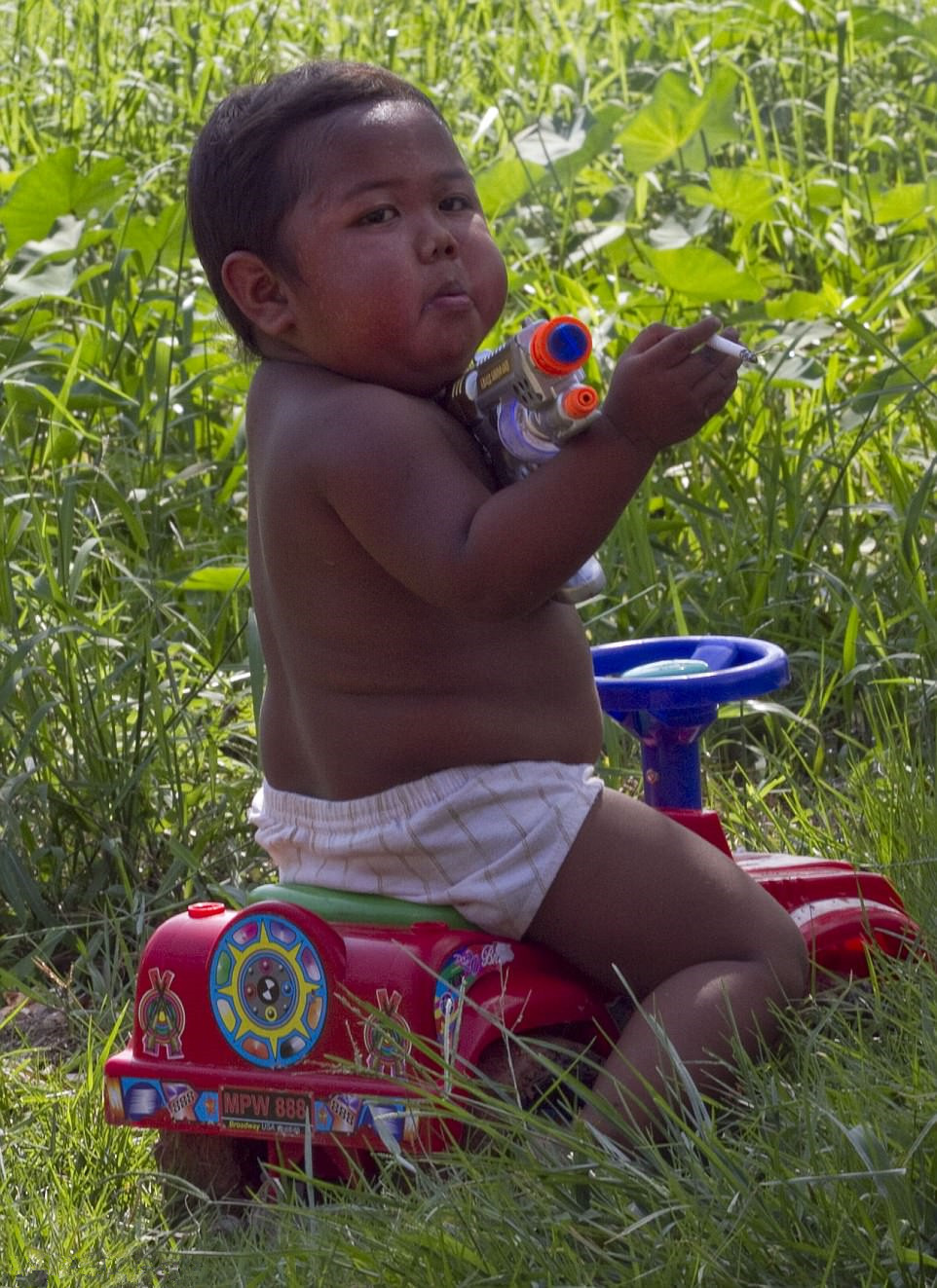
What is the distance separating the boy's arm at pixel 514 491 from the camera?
1.71 m

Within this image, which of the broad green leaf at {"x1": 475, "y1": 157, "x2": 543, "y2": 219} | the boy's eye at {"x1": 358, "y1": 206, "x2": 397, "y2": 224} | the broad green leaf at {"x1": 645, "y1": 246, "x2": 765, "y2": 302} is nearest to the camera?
the boy's eye at {"x1": 358, "y1": 206, "x2": 397, "y2": 224}

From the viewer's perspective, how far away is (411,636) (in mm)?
1900

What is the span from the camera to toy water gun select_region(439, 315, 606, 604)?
5.73 ft

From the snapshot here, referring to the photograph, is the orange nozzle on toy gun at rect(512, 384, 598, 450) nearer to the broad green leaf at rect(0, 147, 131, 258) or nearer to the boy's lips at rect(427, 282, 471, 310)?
the boy's lips at rect(427, 282, 471, 310)

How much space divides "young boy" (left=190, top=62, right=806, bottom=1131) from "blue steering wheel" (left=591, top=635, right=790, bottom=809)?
104 millimetres

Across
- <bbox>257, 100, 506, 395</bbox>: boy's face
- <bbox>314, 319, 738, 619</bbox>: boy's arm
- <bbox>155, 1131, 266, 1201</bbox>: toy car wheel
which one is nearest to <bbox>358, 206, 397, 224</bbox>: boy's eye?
<bbox>257, 100, 506, 395</bbox>: boy's face

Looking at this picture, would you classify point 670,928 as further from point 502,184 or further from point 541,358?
point 502,184

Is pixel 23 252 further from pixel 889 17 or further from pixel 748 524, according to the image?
pixel 889 17

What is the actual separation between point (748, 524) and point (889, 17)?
217 cm

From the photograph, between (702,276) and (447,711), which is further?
(702,276)

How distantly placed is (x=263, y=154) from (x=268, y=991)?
843 mm

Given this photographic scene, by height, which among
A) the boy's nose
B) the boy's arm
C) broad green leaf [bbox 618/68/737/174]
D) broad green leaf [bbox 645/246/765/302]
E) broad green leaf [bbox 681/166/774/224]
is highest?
broad green leaf [bbox 618/68/737/174]

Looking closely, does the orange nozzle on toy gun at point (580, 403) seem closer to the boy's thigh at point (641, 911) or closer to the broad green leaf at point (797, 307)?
the boy's thigh at point (641, 911)

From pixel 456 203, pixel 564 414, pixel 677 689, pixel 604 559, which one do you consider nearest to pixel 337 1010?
pixel 677 689
